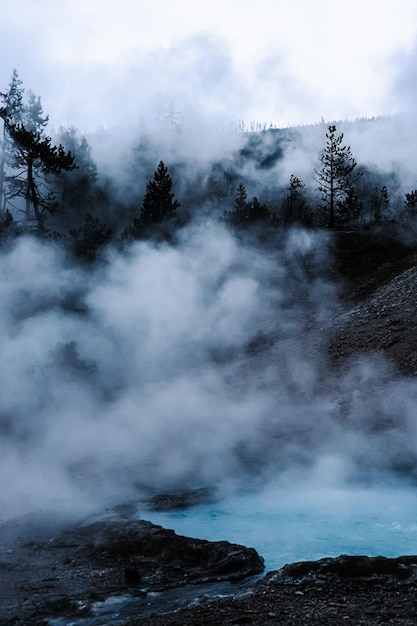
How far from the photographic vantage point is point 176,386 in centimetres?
1188

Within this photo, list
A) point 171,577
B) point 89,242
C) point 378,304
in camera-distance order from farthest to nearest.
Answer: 1. point 89,242
2. point 378,304
3. point 171,577

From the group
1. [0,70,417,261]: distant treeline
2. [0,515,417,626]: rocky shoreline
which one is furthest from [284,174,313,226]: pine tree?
[0,515,417,626]: rocky shoreline

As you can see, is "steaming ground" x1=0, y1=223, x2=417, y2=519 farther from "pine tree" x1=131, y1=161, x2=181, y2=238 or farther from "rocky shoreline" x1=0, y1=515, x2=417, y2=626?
"rocky shoreline" x1=0, y1=515, x2=417, y2=626

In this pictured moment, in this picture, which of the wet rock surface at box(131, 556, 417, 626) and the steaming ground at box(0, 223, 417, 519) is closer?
the wet rock surface at box(131, 556, 417, 626)

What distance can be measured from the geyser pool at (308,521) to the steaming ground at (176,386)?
467 millimetres

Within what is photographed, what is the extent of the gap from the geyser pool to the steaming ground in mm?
467

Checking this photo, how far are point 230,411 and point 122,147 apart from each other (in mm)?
34458

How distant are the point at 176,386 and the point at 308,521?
5165mm

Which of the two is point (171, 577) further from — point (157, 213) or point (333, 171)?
point (333, 171)

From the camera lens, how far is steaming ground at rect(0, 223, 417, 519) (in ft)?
28.5

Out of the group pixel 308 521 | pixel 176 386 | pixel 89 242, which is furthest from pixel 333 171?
pixel 308 521

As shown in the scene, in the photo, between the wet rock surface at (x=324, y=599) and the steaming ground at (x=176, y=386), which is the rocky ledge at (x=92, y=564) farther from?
the steaming ground at (x=176, y=386)

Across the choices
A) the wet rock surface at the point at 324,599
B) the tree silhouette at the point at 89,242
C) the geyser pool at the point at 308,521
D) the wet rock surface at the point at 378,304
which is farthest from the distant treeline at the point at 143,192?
the wet rock surface at the point at 324,599

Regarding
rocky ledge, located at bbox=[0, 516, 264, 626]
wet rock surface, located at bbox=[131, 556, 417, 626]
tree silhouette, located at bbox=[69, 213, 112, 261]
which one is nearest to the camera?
wet rock surface, located at bbox=[131, 556, 417, 626]
